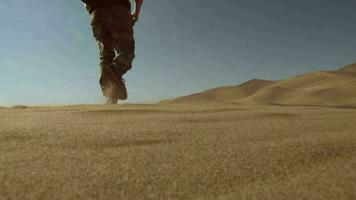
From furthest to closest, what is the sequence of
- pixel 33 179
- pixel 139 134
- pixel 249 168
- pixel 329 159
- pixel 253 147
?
1. pixel 139 134
2. pixel 253 147
3. pixel 329 159
4. pixel 249 168
5. pixel 33 179

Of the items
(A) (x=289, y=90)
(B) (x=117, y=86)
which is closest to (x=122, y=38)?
(B) (x=117, y=86)

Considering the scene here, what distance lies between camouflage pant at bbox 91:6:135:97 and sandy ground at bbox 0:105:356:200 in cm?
308

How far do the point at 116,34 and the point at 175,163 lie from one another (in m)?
3.91

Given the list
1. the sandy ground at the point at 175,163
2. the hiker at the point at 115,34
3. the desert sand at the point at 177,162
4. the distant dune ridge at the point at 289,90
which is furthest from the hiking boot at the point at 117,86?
the distant dune ridge at the point at 289,90

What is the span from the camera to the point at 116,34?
467cm

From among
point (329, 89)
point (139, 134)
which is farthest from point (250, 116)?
point (329, 89)

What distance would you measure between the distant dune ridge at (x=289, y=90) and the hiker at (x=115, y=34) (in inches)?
286

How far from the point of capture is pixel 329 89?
1245cm

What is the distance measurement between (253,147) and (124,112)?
124 centimetres

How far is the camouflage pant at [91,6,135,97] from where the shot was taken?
4.60 m

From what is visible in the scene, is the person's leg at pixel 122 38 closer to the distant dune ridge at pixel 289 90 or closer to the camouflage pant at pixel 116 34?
the camouflage pant at pixel 116 34

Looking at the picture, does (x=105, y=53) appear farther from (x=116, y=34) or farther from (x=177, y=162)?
(x=177, y=162)

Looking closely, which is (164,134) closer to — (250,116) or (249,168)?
(249,168)

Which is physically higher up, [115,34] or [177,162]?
[115,34]
